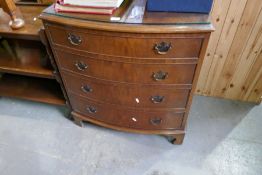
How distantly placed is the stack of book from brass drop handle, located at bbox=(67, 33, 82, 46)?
0.38 ft

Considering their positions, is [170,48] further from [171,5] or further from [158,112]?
[158,112]

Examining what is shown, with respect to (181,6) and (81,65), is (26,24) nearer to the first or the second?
(81,65)

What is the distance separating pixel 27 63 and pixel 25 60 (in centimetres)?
5

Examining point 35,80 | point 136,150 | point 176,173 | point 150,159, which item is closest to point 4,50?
point 35,80

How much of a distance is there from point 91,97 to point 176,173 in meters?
0.75

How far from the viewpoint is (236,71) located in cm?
151

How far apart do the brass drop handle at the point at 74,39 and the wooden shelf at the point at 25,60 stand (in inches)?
17.0

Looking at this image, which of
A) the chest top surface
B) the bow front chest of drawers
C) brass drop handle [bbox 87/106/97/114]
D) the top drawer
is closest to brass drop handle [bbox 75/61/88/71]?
the bow front chest of drawers

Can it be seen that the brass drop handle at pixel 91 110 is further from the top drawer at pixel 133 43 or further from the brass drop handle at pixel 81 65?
the top drawer at pixel 133 43

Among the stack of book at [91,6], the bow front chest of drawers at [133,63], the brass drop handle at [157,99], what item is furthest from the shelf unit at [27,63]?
the brass drop handle at [157,99]

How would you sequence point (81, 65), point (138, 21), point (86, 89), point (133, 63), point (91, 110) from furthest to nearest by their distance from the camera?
point (91, 110)
point (86, 89)
point (81, 65)
point (133, 63)
point (138, 21)

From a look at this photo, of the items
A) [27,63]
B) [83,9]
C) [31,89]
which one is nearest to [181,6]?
[83,9]

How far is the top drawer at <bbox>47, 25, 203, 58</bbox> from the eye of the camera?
840mm

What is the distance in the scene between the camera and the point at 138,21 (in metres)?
0.85
